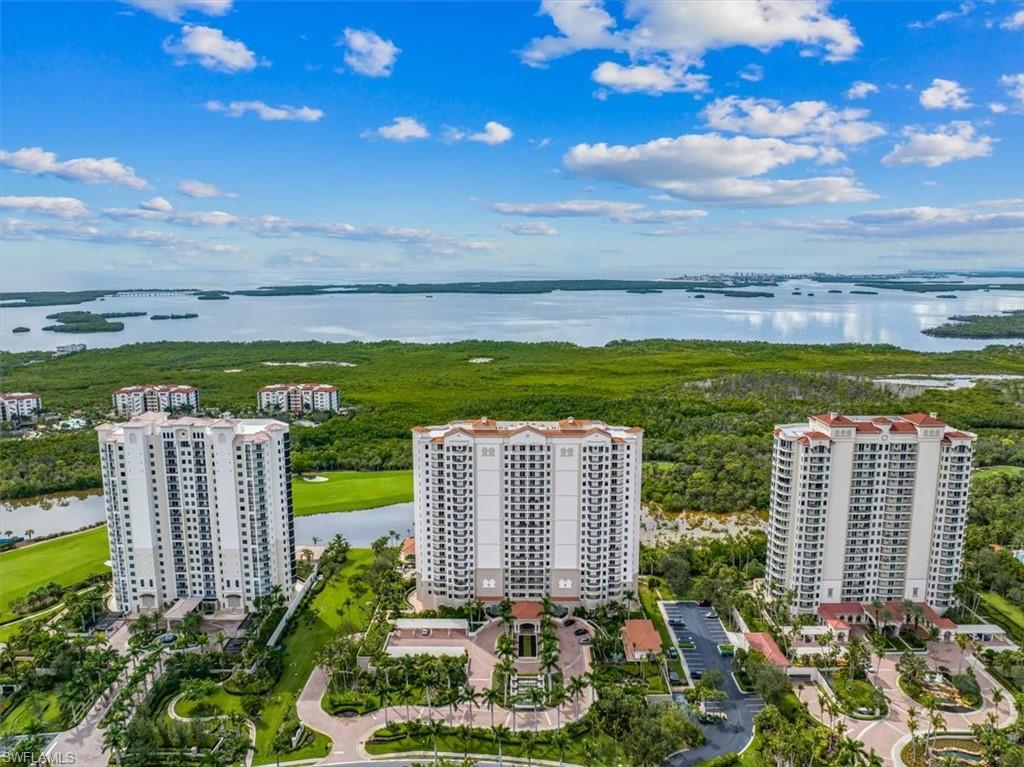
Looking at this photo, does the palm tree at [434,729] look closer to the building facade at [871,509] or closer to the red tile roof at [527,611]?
the red tile roof at [527,611]

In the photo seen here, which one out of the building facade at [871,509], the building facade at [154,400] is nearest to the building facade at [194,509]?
the building facade at [871,509]

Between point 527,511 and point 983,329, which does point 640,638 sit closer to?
point 527,511

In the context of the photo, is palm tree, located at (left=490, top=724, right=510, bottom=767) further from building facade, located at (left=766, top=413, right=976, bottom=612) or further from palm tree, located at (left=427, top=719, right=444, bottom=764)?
building facade, located at (left=766, top=413, right=976, bottom=612)

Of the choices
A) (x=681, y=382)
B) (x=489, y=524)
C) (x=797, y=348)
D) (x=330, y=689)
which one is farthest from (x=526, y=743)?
(x=797, y=348)

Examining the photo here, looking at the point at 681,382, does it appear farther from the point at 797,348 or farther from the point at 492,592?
the point at 492,592

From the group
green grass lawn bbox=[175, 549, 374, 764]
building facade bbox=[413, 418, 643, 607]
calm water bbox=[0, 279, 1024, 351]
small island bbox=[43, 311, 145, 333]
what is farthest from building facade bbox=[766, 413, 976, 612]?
small island bbox=[43, 311, 145, 333]

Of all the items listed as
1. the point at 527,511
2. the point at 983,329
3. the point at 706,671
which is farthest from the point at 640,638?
→ the point at 983,329
